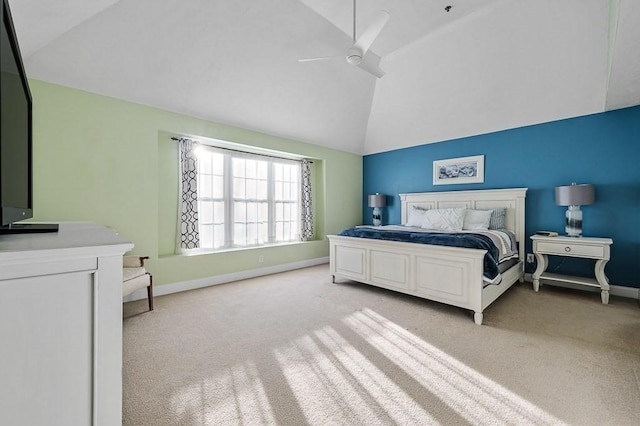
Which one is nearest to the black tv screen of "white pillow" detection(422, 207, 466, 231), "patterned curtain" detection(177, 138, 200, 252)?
"patterned curtain" detection(177, 138, 200, 252)

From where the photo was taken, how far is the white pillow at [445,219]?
4.22 m

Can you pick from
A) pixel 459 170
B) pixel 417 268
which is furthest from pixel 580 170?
pixel 417 268

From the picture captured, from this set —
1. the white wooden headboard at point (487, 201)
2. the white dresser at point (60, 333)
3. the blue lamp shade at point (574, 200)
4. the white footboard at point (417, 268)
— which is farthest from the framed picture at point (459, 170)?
the white dresser at point (60, 333)

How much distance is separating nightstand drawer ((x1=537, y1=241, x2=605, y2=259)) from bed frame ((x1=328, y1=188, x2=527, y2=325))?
0.44 metres

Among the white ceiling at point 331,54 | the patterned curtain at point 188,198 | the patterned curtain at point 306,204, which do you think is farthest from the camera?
the patterned curtain at point 306,204

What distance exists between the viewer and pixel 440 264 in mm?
2979

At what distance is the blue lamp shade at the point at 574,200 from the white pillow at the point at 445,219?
1.20 meters

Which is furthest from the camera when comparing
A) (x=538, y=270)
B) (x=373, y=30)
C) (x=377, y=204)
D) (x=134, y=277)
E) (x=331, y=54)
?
(x=377, y=204)

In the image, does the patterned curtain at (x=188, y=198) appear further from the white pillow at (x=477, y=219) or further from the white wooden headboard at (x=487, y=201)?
the white pillow at (x=477, y=219)

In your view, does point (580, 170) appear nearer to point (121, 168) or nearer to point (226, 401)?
point (226, 401)

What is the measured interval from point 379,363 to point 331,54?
12.6 feet

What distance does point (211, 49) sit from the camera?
3.22m

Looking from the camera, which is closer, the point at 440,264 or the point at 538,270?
the point at 440,264

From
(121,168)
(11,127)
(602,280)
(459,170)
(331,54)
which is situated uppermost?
(331,54)
